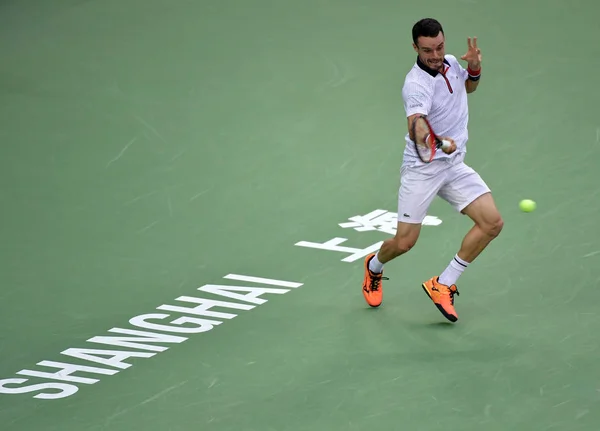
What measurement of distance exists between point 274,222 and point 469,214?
2424 mm

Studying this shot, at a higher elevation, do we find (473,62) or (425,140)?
(473,62)

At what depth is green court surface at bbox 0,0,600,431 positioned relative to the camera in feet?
26.6

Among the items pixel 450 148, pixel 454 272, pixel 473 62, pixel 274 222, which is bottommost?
pixel 454 272

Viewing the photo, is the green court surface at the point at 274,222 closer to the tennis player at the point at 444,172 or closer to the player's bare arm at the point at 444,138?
the tennis player at the point at 444,172

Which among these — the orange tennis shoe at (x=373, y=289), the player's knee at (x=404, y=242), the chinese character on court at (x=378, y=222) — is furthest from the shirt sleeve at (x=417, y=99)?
the chinese character on court at (x=378, y=222)

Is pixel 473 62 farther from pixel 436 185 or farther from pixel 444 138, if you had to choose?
pixel 436 185

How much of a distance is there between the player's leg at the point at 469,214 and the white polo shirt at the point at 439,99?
0.66 ft

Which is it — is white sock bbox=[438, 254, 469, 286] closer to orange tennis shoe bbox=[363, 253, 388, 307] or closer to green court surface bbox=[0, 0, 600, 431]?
green court surface bbox=[0, 0, 600, 431]

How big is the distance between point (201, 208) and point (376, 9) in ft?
15.0

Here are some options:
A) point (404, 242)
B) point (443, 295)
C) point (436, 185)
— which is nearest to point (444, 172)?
point (436, 185)

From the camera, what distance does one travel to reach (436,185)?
9.03m

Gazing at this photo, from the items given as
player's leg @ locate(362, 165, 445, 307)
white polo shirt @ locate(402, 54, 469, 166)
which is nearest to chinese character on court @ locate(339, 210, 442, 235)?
player's leg @ locate(362, 165, 445, 307)

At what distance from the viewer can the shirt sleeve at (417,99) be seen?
8.66 metres

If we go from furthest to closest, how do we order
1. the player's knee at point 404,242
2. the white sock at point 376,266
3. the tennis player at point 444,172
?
the white sock at point 376,266
the player's knee at point 404,242
the tennis player at point 444,172
